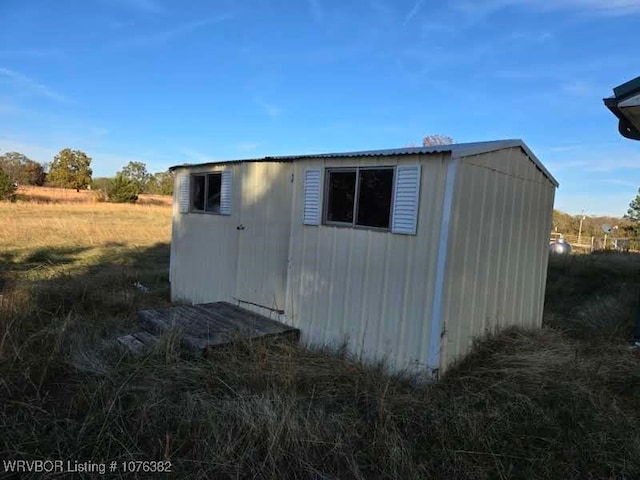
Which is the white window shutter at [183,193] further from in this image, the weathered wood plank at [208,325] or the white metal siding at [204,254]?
the weathered wood plank at [208,325]

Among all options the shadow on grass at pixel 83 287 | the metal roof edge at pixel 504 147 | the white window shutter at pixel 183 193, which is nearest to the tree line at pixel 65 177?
the shadow on grass at pixel 83 287

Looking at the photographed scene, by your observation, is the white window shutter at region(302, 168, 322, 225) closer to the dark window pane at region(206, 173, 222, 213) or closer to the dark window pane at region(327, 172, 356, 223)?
the dark window pane at region(327, 172, 356, 223)

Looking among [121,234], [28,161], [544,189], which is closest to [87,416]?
[544,189]

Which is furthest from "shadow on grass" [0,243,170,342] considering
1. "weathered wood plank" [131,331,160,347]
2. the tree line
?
the tree line

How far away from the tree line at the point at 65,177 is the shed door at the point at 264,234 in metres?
26.9

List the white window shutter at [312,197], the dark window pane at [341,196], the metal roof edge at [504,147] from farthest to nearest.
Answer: the white window shutter at [312,197]
the dark window pane at [341,196]
the metal roof edge at [504,147]

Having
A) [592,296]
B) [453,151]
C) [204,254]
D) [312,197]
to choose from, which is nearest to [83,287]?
[204,254]

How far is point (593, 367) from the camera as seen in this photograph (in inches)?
191

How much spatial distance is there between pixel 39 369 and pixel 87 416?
45.1 inches

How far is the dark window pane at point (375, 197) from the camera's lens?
5297 mm

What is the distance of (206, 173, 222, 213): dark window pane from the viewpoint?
829cm

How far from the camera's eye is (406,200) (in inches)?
199

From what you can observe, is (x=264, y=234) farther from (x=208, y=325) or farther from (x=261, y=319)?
(x=208, y=325)

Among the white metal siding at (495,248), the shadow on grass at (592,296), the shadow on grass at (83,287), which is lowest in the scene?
the shadow on grass at (83,287)
